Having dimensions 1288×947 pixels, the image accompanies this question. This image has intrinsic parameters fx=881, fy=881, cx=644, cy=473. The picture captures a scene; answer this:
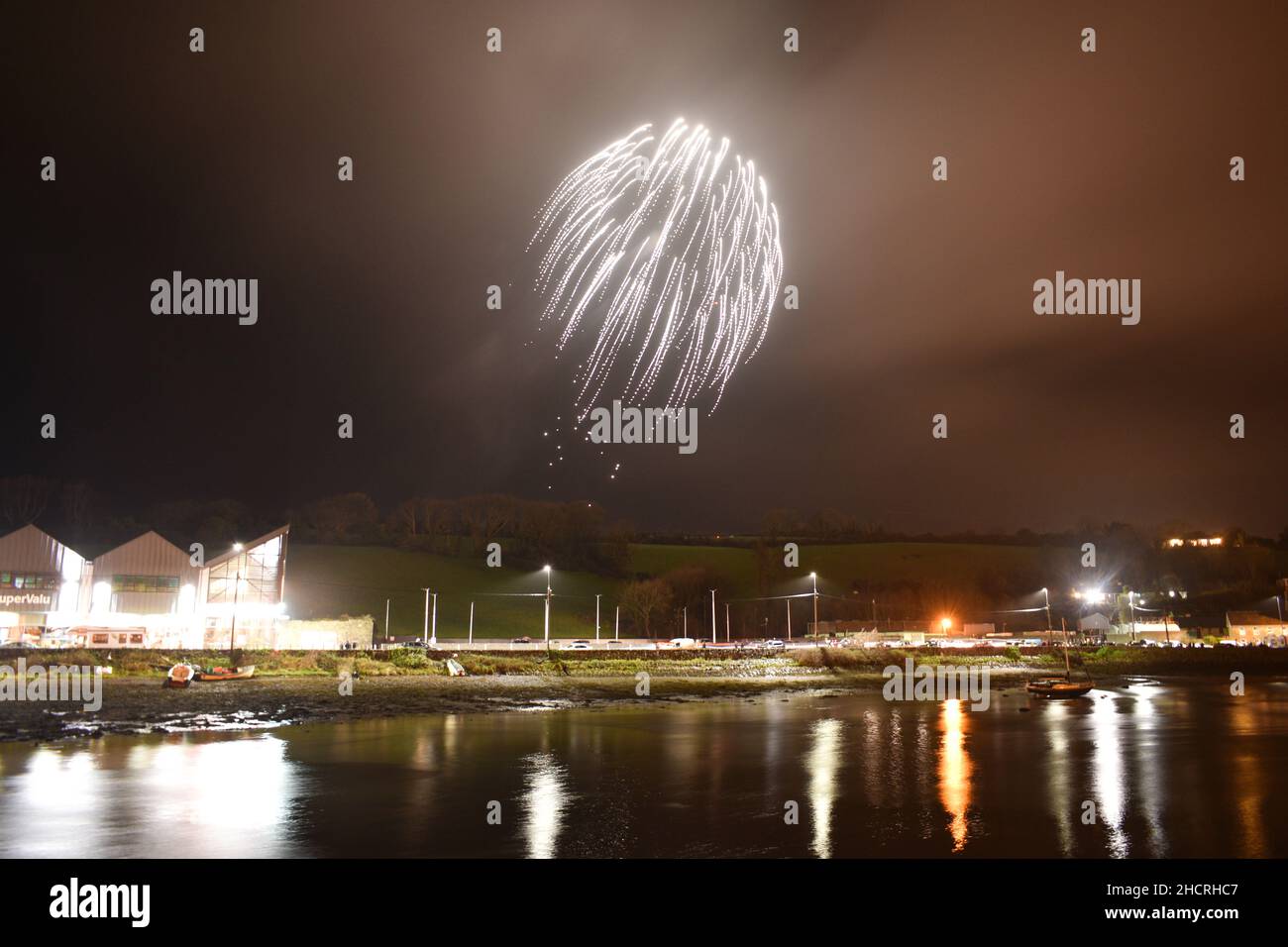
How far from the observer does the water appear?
57.1 feet

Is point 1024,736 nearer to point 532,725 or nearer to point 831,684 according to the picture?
point 532,725

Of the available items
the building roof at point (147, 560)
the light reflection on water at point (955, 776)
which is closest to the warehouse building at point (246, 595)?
the building roof at point (147, 560)

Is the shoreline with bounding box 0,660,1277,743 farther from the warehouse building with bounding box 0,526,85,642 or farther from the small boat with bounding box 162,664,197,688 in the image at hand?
the warehouse building with bounding box 0,526,85,642

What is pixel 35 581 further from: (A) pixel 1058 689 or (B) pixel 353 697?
(A) pixel 1058 689

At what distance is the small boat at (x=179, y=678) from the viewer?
1865 inches

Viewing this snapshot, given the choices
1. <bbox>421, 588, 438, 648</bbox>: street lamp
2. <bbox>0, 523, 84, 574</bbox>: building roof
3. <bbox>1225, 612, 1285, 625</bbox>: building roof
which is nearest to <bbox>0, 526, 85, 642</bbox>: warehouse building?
<bbox>0, 523, 84, 574</bbox>: building roof

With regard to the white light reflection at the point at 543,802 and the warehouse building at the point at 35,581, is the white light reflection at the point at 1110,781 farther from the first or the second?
the warehouse building at the point at 35,581

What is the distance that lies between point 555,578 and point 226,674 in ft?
189

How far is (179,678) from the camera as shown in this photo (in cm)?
4759

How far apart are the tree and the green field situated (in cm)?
174

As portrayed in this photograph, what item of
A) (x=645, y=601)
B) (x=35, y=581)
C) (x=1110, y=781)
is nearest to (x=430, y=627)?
(x=645, y=601)

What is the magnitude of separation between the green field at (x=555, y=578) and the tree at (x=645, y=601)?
1741mm

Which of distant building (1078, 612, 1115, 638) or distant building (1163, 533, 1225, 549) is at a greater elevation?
distant building (1163, 533, 1225, 549)
